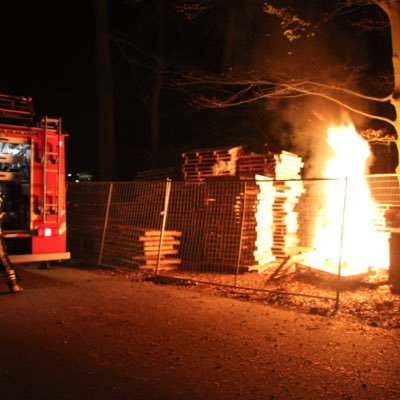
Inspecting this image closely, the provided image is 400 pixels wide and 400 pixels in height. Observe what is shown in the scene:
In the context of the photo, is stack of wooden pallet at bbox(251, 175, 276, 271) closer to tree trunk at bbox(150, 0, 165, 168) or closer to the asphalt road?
the asphalt road

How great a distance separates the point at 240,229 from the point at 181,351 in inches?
217

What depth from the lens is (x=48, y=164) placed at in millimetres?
9656

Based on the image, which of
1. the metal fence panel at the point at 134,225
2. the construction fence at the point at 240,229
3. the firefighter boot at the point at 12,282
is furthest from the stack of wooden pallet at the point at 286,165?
the firefighter boot at the point at 12,282

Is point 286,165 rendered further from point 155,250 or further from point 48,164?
point 48,164

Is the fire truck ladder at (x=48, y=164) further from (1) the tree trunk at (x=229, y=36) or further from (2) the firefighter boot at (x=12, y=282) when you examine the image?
(1) the tree trunk at (x=229, y=36)

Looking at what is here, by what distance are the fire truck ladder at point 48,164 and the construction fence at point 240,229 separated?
2.21 metres

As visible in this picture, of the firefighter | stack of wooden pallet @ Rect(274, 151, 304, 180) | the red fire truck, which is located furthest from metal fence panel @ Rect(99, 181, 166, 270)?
the firefighter

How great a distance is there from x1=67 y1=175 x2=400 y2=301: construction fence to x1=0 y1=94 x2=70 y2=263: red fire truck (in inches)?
84.5

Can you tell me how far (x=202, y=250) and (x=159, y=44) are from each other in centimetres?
1578

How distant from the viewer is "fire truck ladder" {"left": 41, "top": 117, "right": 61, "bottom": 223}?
31.4 feet

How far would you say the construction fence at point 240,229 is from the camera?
1032 centimetres

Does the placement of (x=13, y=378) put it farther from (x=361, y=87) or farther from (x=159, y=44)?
(x=159, y=44)

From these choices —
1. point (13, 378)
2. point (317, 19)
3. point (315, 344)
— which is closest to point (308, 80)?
point (317, 19)

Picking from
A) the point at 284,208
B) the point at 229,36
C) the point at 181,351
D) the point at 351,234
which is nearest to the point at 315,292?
the point at 351,234
